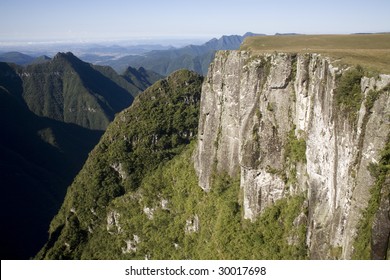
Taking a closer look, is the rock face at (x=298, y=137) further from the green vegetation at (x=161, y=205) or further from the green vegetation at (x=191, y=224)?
the green vegetation at (x=161, y=205)

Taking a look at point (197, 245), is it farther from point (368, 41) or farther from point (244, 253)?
point (368, 41)

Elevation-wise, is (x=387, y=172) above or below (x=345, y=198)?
above

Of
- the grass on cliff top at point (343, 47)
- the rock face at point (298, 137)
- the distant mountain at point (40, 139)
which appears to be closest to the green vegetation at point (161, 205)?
the rock face at point (298, 137)

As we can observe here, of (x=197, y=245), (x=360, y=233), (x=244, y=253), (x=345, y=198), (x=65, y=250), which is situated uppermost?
(x=345, y=198)

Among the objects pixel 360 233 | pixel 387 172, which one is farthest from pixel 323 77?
pixel 360 233

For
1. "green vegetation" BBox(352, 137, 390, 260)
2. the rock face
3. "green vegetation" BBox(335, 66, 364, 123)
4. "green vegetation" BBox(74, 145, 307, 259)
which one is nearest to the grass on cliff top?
"green vegetation" BBox(335, 66, 364, 123)

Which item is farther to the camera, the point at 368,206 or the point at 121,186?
the point at 121,186

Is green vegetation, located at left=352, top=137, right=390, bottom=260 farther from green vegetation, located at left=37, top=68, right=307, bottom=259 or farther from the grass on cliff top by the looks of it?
green vegetation, located at left=37, top=68, right=307, bottom=259
